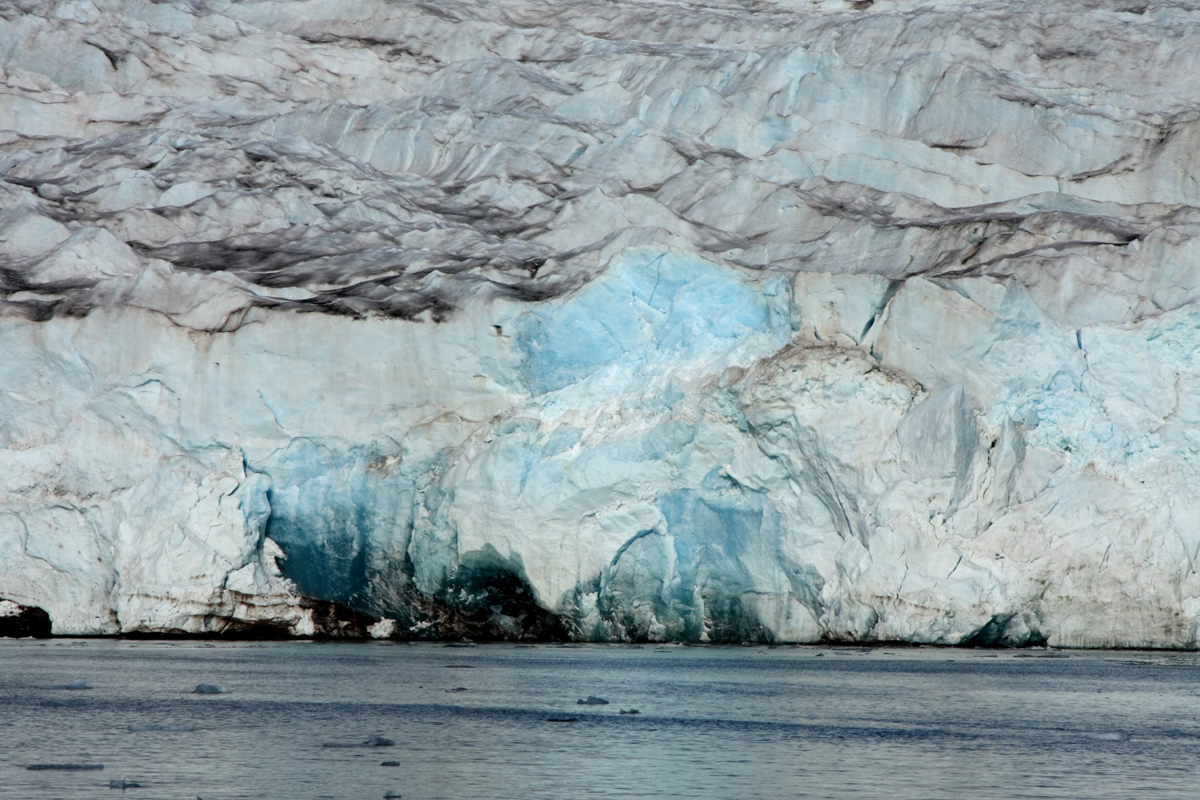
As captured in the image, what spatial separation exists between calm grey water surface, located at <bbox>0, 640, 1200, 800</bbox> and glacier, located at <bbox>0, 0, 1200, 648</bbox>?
115 centimetres

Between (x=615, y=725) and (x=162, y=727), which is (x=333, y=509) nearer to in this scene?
(x=162, y=727)

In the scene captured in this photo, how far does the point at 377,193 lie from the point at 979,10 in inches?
590

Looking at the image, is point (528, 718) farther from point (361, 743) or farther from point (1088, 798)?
point (1088, 798)

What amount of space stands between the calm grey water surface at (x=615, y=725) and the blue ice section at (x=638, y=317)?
4167 millimetres

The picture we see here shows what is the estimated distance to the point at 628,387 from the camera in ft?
74.0

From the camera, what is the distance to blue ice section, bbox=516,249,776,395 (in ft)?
74.7

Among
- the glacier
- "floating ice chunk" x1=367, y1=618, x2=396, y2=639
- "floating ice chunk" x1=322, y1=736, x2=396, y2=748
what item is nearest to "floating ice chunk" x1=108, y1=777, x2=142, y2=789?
A: "floating ice chunk" x1=322, y1=736, x2=396, y2=748

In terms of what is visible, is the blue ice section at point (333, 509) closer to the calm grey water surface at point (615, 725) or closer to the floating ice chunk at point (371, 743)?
the calm grey water surface at point (615, 725)

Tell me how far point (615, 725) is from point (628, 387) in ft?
29.6

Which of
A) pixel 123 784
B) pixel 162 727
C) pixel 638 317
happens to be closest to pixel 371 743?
pixel 162 727

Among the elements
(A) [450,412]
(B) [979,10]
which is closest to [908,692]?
(A) [450,412]

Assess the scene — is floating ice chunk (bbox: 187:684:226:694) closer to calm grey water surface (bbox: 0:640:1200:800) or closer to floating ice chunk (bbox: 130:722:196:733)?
calm grey water surface (bbox: 0:640:1200:800)

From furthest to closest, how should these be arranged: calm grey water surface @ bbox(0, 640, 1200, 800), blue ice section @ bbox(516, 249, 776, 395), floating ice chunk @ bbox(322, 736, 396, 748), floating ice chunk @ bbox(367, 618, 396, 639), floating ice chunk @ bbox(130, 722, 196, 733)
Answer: floating ice chunk @ bbox(367, 618, 396, 639) < blue ice section @ bbox(516, 249, 776, 395) < floating ice chunk @ bbox(130, 722, 196, 733) < floating ice chunk @ bbox(322, 736, 396, 748) < calm grey water surface @ bbox(0, 640, 1200, 800)

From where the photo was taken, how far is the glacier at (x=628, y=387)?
20578mm
